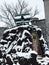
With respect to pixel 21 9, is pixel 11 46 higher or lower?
higher

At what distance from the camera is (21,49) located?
4.60m

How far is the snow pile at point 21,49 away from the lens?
4336 millimetres

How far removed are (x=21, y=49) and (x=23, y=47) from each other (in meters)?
0.04

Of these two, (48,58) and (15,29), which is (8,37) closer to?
(15,29)

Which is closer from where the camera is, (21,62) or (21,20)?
(21,62)

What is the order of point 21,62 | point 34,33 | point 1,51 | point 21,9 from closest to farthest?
1. point 21,62
2. point 1,51
3. point 34,33
4. point 21,9

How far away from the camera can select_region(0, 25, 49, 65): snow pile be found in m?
4.34

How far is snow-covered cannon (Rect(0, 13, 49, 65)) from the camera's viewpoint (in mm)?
4344

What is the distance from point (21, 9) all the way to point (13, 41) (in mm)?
22494

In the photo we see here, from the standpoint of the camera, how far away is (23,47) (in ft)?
15.1

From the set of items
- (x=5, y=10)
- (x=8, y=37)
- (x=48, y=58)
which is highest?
(x=8, y=37)

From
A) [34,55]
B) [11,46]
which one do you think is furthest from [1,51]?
[34,55]

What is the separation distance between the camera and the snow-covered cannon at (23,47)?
434 cm

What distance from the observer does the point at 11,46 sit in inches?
186
